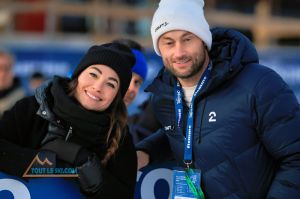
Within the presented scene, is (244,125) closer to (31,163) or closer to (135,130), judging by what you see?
(31,163)

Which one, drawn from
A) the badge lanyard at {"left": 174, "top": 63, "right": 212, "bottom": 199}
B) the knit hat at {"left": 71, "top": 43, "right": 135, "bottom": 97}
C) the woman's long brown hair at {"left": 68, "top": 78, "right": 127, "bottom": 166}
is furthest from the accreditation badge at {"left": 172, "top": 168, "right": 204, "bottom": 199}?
the knit hat at {"left": 71, "top": 43, "right": 135, "bottom": 97}

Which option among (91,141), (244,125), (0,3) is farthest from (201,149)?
(0,3)

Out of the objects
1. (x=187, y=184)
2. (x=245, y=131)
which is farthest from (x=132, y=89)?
(x=245, y=131)

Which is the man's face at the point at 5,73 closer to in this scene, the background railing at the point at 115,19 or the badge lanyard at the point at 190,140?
the badge lanyard at the point at 190,140

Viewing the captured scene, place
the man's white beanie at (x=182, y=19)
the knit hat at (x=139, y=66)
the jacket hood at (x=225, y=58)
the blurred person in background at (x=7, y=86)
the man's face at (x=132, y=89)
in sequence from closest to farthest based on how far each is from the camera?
the jacket hood at (x=225, y=58), the man's white beanie at (x=182, y=19), the man's face at (x=132, y=89), the knit hat at (x=139, y=66), the blurred person in background at (x=7, y=86)

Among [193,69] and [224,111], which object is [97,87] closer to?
[193,69]

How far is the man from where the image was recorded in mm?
2721

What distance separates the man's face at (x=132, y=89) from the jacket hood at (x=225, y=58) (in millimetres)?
696

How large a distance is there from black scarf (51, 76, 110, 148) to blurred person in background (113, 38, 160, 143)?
886 mm

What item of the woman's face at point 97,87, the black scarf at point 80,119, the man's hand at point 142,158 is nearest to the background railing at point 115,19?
the man's hand at point 142,158

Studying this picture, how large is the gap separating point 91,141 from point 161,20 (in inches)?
32.0

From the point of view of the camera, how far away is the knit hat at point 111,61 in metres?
3.14

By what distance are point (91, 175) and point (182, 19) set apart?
102 centimetres

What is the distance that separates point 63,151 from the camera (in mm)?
2961
